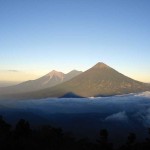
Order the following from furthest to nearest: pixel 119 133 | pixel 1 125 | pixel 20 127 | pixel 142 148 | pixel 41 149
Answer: pixel 119 133 → pixel 1 125 → pixel 20 127 → pixel 142 148 → pixel 41 149

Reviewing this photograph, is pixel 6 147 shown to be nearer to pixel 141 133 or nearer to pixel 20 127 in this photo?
pixel 20 127

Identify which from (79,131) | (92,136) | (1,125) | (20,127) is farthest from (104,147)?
(79,131)

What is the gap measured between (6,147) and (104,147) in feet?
119

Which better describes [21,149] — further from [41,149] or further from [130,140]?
[130,140]

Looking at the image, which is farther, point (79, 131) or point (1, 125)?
point (79, 131)

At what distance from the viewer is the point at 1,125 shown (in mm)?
70438

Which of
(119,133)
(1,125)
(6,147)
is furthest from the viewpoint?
(119,133)

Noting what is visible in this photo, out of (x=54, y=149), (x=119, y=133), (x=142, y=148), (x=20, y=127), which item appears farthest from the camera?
(x=119, y=133)

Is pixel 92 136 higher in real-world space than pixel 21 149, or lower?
lower

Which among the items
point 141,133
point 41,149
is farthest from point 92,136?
point 41,149

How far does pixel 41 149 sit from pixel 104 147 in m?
31.1

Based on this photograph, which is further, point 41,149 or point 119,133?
point 119,133

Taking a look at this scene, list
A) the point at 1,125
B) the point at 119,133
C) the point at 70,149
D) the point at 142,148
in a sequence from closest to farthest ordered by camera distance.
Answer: the point at 70,149
the point at 142,148
the point at 1,125
the point at 119,133

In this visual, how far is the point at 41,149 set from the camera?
104ft
